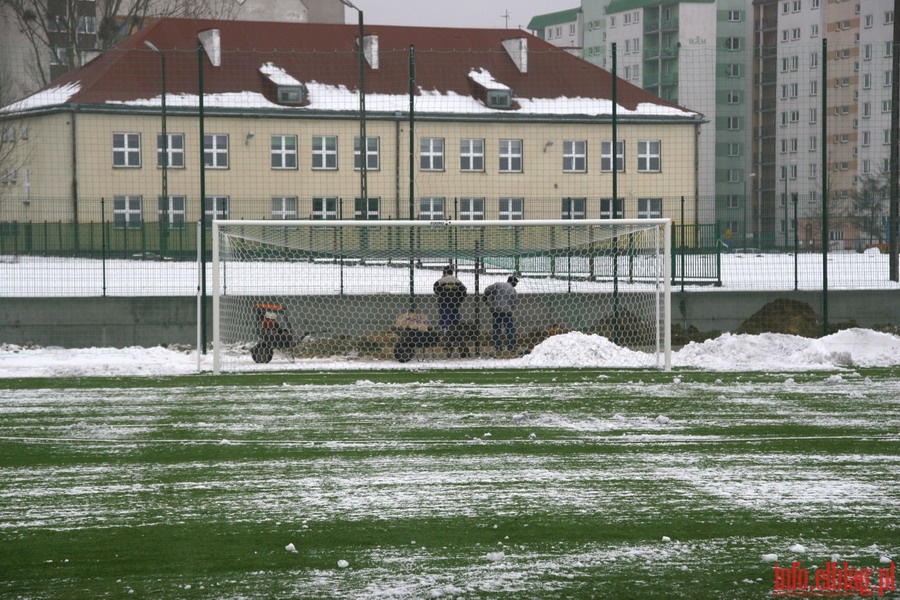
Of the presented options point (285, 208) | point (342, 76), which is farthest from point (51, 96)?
point (342, 76)

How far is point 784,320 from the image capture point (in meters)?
18.2

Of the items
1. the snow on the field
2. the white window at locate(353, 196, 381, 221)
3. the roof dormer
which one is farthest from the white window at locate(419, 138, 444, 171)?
the snow on the field

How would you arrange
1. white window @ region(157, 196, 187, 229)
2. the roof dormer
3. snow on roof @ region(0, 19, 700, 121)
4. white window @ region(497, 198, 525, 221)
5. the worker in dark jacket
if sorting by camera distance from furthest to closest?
1. the roof dormer
2. snow on roof @ region(0, 19, 700, 121)
3. white window @ region(497, 198, 525, 221)
4. white window @ region(157, 196, 187, 229)
5. the worker in dark jacket

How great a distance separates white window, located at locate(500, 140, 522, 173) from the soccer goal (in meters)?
22.7

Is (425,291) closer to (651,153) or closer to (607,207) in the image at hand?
(607,207)

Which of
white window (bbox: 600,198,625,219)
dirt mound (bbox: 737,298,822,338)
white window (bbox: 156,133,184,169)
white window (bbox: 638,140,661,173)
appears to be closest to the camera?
dirt mound (bbox: 737,298,822,338)

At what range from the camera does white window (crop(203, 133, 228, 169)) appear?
124 feet

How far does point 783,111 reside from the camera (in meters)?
85.4

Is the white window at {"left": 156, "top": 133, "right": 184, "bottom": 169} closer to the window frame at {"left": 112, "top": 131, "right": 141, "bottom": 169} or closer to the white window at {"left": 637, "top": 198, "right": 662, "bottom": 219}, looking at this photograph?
the window frame at {"left": 112, "top": 131, "right": 141, "bottom": 169}

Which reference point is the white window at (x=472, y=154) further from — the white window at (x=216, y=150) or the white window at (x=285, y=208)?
the white window at (x=216, y=150)

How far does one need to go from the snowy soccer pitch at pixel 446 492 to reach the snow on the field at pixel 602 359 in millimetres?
2434

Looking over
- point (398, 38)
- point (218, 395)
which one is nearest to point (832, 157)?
point (398, 38)

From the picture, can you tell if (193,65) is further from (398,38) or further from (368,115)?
(398,38)

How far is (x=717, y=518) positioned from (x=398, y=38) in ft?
146
